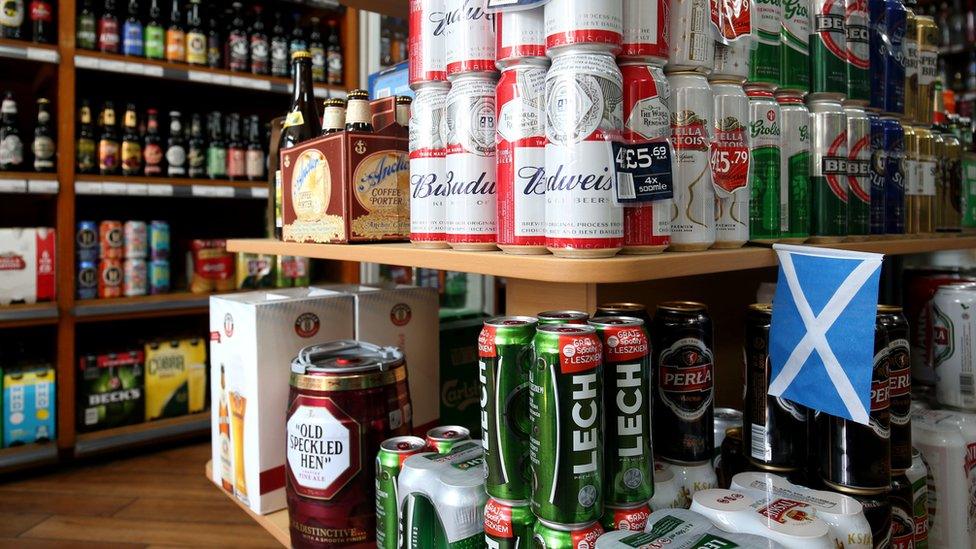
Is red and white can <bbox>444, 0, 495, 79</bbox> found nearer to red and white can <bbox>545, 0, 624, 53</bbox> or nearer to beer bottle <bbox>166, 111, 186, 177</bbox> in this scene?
red and white can <bbox>545, 0, 624, 53</bbox>

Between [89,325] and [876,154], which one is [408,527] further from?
[89,325]

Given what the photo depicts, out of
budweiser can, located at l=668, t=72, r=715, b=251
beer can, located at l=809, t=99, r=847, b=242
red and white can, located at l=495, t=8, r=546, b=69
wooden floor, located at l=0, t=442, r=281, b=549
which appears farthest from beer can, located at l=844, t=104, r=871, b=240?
wooden floor, located at l=0, t=442, r=281, b=549

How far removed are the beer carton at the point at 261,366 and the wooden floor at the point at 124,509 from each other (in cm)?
94

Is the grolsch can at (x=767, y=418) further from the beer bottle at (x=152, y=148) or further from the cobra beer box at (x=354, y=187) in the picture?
the beer bottle at (x=152, y=148)

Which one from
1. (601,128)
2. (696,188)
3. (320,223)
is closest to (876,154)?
(696,188)

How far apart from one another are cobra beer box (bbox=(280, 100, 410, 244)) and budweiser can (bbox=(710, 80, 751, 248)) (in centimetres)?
58

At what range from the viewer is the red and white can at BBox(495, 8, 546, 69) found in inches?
33.2

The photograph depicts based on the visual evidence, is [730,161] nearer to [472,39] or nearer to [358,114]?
[472,39]

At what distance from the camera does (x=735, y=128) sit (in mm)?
954

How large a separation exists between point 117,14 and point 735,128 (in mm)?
2828

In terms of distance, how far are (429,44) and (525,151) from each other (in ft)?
0.99

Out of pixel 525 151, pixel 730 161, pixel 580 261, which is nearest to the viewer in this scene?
pixel 580 261

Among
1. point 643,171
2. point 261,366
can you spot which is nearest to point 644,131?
point 643,171

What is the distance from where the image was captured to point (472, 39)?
0.93 metres
